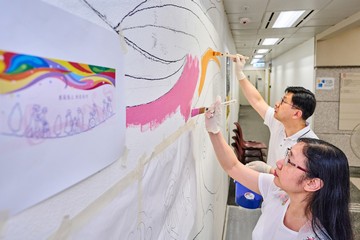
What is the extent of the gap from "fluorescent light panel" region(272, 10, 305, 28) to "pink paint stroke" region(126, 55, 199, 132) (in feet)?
9.02

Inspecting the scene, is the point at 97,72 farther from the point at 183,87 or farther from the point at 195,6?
the point at 195,6

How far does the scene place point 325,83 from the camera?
5.02 metres

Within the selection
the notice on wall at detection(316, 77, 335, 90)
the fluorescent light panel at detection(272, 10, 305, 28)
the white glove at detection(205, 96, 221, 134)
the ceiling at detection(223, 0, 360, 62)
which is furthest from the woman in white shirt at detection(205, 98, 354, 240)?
the notice on wall at detection(316, 77, 335, 90)

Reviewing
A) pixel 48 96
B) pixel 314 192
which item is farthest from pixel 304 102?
pixel 48 96

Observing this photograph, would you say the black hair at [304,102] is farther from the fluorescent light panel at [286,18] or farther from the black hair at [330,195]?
the fluorescent light panel at [286,18]

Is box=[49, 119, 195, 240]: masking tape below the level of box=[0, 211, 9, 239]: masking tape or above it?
below

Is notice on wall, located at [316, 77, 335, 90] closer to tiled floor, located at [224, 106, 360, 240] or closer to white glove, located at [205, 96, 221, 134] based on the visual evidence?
tiled floor, located at [224, 106, 360, 240]

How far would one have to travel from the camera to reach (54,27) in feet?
1.04

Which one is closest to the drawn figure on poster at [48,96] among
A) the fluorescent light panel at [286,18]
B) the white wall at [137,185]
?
the white wall at [137,185]

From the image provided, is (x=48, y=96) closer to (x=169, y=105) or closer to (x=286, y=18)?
(x=169, y=105)

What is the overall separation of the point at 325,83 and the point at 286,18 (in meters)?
1.92

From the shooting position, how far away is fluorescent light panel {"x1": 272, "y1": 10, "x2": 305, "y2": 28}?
3.44m

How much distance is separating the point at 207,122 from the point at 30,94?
3.85 feet

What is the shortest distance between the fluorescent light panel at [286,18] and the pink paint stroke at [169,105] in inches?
108
